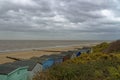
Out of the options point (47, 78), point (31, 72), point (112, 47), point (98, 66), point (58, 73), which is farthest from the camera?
point (112, 47)

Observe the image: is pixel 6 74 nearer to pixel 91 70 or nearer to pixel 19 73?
pixel 19 73

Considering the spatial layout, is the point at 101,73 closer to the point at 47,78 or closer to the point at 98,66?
the point at 98,66

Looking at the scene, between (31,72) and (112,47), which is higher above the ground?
(112,47)

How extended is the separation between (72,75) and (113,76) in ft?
8.01

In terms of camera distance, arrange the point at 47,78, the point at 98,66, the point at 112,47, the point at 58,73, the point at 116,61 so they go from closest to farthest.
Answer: the point at 47,78 → the point at 58,73 → the point at 98,66 → the point at 116,61 → the point at 112,47

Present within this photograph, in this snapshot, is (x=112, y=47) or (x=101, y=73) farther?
(x=112, y=47)

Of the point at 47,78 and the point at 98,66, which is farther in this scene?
the point at 98,66

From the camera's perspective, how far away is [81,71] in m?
12.8

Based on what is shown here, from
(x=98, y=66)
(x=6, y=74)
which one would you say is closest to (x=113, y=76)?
(x=98, y=66)

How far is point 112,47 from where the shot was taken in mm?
26672

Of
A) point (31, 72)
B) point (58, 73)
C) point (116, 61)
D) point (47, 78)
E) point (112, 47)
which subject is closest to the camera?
point (47, 78)

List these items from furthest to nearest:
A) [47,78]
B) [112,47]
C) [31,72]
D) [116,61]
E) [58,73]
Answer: [112,47] < [31,72] < [116,61] < [58,73] < [47,78]

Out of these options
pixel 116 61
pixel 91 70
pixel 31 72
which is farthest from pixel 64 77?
pixel 31 72

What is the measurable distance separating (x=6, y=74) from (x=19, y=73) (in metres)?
1.90
